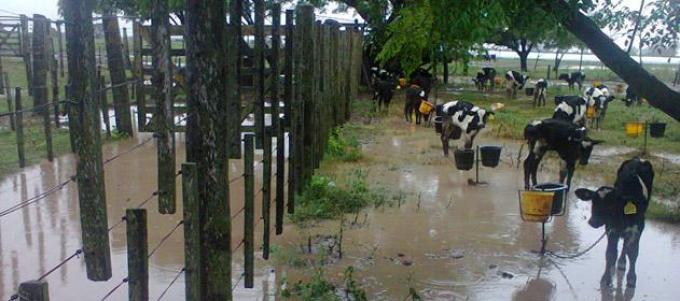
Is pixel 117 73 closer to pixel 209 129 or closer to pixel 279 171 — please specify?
pixel 279 171

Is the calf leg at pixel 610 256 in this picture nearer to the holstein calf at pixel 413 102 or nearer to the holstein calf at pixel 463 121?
the holstein calf at pixel 463 121

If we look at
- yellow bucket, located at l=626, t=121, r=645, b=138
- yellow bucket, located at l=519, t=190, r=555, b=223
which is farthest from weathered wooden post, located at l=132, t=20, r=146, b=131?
yellow bucket, located at l=626, t=121, r=645, b=138

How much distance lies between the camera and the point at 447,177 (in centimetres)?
1168

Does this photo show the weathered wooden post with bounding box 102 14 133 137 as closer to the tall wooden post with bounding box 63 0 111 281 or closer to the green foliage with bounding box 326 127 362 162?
the green foliage with bounding box 326 127 362 162

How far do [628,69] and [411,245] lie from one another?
11.5 ft

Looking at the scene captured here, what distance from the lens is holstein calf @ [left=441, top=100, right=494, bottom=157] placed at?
41.8ft

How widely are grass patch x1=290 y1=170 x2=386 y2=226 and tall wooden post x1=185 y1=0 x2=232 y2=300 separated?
4675 millimetres

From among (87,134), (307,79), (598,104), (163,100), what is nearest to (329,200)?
(307,79)

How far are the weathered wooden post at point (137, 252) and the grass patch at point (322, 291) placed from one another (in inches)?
121

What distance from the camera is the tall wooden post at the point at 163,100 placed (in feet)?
11.9

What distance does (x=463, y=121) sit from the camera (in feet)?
42.2

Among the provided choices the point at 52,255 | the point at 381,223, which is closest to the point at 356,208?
the point at 381,223

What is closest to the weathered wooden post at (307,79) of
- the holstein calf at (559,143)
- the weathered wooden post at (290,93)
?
the weathered wooden post at (290,93)

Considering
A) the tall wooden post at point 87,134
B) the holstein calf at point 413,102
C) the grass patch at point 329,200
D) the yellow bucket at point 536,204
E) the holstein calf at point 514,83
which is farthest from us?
the holstein calf at point 514,83
